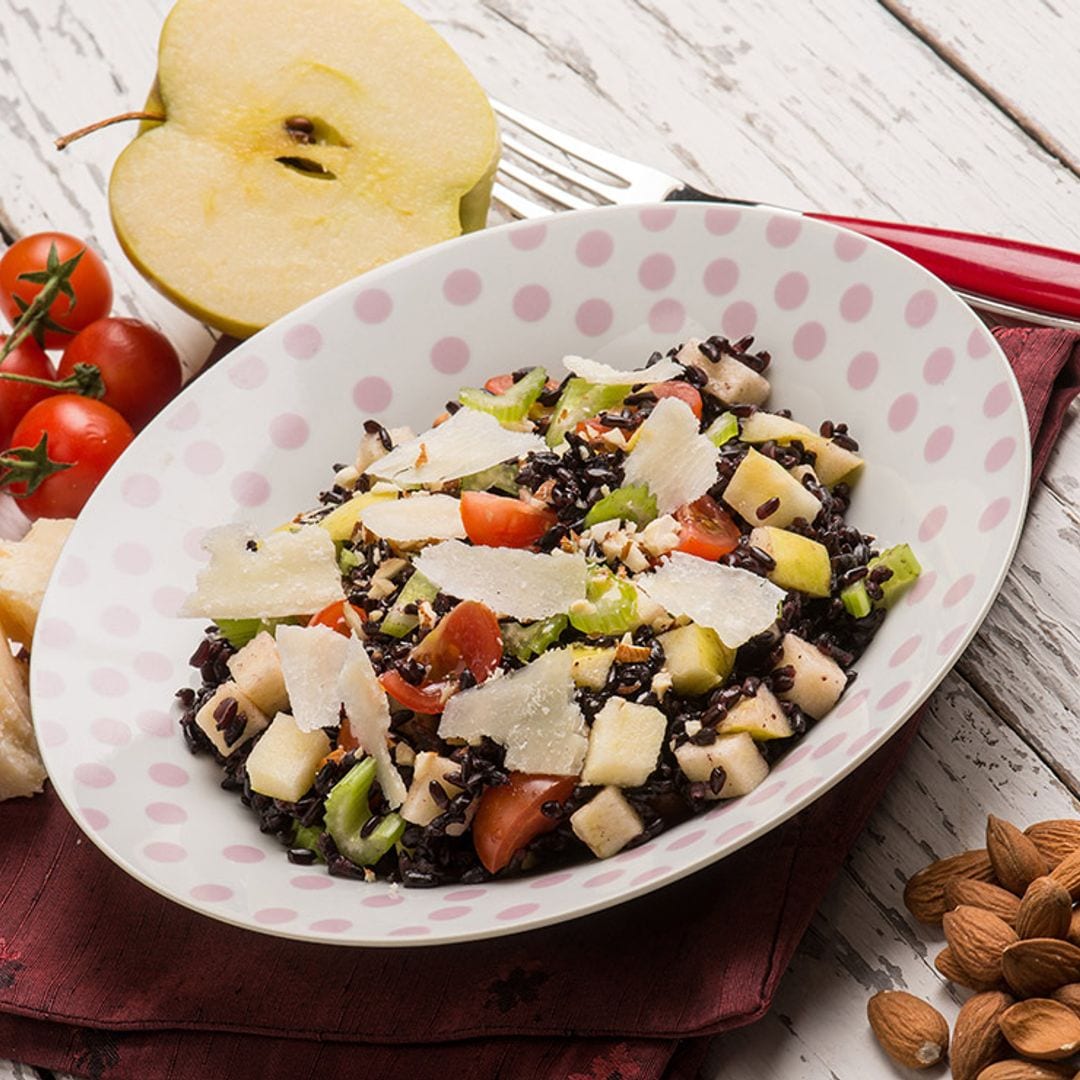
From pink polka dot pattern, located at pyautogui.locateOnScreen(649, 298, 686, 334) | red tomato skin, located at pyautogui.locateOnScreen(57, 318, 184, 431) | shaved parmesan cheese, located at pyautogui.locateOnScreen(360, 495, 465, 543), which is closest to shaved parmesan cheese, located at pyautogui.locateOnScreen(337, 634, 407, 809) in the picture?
shaved parmesan cheese, located at pyautogui.locateOnScreen(360, 495, 465, 543)

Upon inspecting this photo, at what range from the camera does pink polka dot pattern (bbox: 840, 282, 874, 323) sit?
8.46ft

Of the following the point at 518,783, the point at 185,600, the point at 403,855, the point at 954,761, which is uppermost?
the point at 954,761

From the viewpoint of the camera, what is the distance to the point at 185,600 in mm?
2672

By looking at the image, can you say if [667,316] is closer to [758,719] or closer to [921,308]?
[921,308]

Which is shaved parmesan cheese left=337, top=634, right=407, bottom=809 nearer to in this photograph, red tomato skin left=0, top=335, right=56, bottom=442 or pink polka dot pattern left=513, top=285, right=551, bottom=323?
pink polka dot pattern left=513, top=285, right=551, bottom=323

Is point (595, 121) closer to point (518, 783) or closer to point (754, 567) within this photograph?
point (754, 567)

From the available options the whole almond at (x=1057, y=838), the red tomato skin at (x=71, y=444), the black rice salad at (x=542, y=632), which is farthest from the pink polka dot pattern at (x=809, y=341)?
the red tomato skin at (x=71, y=444)

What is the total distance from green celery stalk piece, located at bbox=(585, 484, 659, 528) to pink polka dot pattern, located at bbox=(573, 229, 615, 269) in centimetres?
60

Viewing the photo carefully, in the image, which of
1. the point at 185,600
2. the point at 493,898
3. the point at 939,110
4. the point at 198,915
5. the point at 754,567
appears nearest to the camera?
the point at 493,898

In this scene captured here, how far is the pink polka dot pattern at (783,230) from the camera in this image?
8.79ft

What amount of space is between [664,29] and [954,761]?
220 centimetres

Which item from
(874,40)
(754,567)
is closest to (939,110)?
(874,40)

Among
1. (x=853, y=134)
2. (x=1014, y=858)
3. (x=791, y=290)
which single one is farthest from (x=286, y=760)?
(x=853, y=134)

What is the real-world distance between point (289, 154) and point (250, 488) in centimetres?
81
